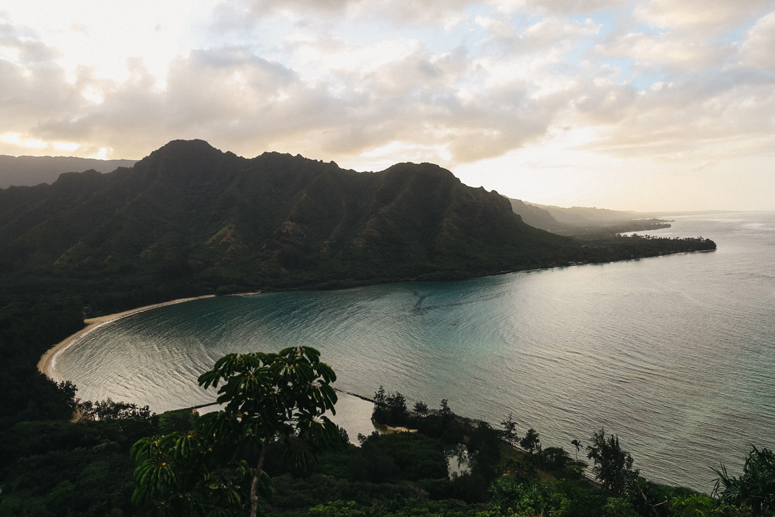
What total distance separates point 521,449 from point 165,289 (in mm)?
176287

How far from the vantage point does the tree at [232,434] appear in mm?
11281

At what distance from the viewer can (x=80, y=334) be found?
437 ft

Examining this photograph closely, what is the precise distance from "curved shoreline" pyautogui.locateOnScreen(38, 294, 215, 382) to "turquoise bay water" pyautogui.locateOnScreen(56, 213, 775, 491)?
2981 mm

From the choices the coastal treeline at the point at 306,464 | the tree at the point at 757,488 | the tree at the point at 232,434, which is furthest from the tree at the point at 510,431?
the tree at the point at 232,434

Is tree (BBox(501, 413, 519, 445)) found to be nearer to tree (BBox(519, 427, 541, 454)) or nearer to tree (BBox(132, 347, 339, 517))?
tree (BBox(519, 427, 541, 454))

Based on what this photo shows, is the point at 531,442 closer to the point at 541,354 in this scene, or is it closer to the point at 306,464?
the point at 541,354

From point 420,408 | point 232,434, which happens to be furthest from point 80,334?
point 232,434

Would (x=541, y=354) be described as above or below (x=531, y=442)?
above

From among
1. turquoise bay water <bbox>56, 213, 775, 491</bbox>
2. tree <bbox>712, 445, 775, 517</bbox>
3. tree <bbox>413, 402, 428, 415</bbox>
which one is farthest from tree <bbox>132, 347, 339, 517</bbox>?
tree <bbox>413, 402, 428, 415</bbox>

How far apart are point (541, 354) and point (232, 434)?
9285 centimetres

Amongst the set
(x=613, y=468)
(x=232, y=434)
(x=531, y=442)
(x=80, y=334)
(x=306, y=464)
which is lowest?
(x=531, y=442)

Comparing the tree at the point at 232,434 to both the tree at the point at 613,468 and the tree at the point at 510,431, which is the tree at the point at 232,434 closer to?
the tree at the point at 613,468

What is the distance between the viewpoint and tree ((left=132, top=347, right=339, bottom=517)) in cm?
1128

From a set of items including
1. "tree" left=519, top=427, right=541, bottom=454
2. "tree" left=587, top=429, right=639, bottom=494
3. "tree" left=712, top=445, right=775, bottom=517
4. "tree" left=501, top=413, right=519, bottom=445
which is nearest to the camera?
"tree" left=712, top=445, right=775, bottom=517
